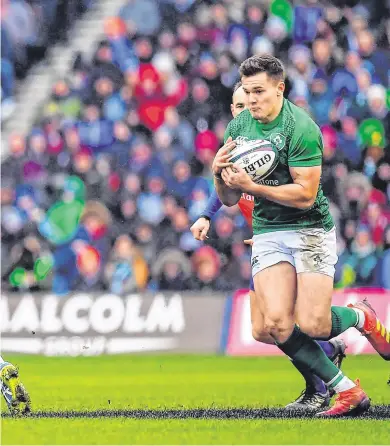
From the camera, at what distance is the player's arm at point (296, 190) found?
23.4 feet

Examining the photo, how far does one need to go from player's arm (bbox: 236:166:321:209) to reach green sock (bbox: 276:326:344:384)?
0.84 meters

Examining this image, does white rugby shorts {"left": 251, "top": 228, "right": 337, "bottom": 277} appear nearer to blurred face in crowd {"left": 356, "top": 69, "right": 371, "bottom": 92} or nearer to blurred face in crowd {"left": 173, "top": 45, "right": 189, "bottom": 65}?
blurred face in crowd {"left": 356, "top": 69, "right": 371, "bottom": 92}

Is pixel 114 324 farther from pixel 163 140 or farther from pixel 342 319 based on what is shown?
pixel 342 319

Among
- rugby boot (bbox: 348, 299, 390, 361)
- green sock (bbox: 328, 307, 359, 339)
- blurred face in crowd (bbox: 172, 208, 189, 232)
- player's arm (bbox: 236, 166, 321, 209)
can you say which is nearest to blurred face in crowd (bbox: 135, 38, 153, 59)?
blurred face in crowd (bbox: 172, 208, 189, 232)

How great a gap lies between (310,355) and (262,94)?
1670 millimetres

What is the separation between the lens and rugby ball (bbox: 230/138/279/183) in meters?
7.27

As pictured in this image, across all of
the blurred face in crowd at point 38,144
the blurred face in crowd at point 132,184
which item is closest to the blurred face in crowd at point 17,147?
the blurred face in crowd at point 38,144

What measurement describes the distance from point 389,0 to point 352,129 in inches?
112

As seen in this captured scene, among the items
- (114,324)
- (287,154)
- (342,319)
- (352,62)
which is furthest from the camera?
(352,62)

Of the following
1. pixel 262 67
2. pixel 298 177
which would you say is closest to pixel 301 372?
pixel 298 177

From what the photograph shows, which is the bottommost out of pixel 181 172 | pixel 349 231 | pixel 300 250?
pixel 349 231

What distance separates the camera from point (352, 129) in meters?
15.4

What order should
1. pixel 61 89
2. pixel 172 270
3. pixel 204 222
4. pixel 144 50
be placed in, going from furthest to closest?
pixel 61 89
pixel 144 50
pixel 172 270
pixel 204 222

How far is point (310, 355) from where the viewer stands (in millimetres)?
7461
